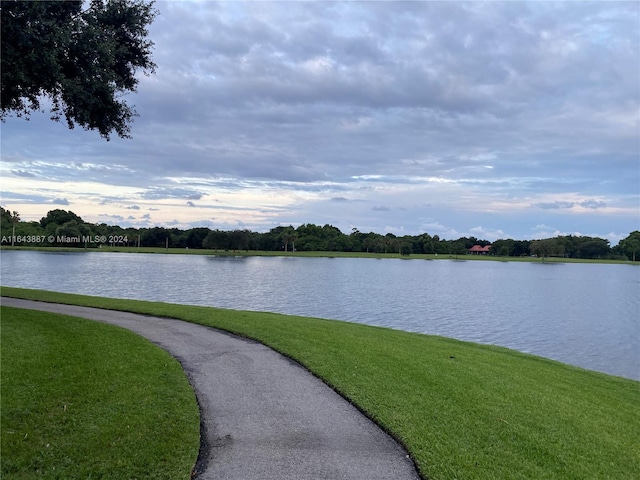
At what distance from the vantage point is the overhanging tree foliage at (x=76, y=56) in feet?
32.1

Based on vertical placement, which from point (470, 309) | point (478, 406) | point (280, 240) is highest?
point (280, 240)

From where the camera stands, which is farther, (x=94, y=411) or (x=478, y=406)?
(x=478, y=406)

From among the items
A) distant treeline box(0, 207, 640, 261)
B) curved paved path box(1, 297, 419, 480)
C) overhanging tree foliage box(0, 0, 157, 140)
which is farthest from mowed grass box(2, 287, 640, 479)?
distant treeline box(0, 207, 640, 261)

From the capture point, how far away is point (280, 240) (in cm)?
16638

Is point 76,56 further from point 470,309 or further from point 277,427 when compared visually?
point 470,309

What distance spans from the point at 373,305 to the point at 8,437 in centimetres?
2792

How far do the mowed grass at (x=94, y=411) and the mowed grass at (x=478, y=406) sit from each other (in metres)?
2.83

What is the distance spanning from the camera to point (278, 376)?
902cm

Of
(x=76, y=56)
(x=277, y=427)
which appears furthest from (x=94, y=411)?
(x=76, y=56)

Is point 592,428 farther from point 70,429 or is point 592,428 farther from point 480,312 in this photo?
point 480,312

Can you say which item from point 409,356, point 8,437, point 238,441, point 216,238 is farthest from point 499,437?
point 216,238

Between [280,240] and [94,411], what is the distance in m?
160

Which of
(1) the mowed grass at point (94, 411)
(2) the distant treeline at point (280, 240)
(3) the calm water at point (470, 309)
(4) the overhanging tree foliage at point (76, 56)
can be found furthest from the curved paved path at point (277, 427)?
(2) the distant treeline at point (280, 240)

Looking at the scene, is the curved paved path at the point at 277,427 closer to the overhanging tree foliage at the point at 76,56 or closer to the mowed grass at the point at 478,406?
the mowed grass at the point at 478,406
